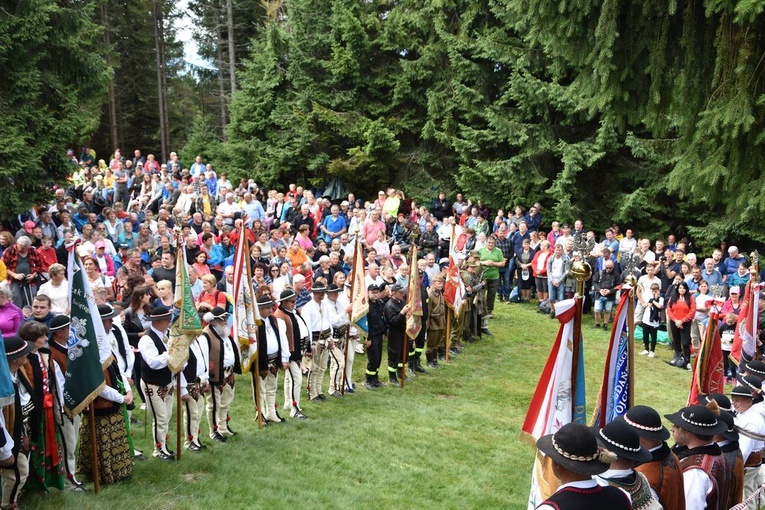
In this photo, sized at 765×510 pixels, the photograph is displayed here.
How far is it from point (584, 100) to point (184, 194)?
13.8 metres

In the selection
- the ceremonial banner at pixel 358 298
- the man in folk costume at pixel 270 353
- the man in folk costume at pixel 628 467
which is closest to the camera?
the man in folk costume at pixel 628 467

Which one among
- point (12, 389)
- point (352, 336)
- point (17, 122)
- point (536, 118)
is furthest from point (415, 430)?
point (536, 118)

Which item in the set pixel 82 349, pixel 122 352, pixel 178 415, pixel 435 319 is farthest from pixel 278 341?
pixel 435 319

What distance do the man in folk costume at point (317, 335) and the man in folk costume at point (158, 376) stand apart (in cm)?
321

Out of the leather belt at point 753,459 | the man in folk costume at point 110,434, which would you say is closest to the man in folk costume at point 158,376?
the man in folk costume at point 110,434

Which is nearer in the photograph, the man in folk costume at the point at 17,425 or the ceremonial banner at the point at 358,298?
the man in folk costume at the point at 17,425

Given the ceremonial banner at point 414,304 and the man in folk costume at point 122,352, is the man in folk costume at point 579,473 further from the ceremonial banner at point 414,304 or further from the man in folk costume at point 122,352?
the ceremonial banner at point 414,304

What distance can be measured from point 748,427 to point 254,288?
7443mm

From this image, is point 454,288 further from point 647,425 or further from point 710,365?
point 647,425

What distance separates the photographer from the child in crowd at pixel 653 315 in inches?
650

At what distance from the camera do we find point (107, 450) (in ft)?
25.0

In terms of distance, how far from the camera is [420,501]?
828 centimetres

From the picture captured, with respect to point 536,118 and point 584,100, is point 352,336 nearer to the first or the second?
point 584,100

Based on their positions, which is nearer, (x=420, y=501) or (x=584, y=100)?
(x=420, y=501)
